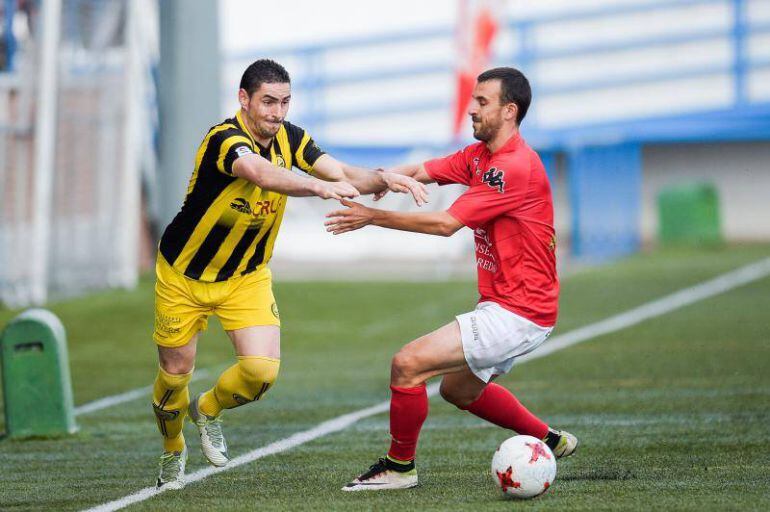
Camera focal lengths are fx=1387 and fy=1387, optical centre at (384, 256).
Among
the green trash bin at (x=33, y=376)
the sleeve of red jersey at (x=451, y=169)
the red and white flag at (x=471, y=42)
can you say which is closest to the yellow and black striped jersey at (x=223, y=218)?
the sleeve of red jersey at (x=451, y=169)

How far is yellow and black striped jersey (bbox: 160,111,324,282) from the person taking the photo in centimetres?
723

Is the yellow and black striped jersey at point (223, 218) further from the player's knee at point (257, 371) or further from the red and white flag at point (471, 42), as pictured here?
the red and white flag at point (471, 42)

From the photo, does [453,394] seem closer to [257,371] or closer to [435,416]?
[257,371]

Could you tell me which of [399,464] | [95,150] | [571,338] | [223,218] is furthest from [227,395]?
[95,150]

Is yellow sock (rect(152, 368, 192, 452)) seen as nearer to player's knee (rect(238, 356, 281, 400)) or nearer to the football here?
player's knee (rect(238, 356, 281, 400))

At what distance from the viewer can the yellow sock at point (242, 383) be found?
7312 mm

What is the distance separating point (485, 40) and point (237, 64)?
1429cm

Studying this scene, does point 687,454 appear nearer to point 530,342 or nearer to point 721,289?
point 530,342

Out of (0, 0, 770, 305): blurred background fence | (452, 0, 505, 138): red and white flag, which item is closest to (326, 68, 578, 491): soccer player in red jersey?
(0, 0, 770, 305): blurred background fence

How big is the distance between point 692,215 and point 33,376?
19156mm

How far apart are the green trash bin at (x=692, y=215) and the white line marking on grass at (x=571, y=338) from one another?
11.8ft

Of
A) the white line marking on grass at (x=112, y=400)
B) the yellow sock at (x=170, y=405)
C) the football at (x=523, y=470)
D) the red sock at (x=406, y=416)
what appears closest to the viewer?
the football at (x=523, y=470)

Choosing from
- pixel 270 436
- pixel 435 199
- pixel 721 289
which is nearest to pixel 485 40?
pixel 435 199

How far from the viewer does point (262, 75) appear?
23.5 ft
